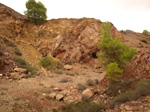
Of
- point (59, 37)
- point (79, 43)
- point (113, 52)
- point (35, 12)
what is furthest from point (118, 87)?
point (35, 12)

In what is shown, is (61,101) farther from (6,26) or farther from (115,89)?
(6,26)

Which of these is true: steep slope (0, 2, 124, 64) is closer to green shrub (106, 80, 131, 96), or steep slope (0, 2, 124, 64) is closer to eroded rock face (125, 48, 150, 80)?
eroded rock face (125, 48, 150, 80)

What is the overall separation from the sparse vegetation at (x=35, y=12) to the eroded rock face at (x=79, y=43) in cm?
720

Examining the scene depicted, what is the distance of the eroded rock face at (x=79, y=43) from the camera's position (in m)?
17.3

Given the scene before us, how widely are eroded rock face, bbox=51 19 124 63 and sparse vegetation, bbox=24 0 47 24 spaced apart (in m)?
7.20

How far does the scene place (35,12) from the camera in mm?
21359

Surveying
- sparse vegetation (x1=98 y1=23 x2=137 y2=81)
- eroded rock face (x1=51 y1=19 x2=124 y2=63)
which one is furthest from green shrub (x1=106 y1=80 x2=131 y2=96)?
eroded rock face (x1=51 y1=19 x2=124 y2=63)

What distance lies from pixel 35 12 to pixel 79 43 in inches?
491

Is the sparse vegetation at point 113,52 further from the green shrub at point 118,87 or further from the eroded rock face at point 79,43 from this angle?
the eroded rock face at point 79,43

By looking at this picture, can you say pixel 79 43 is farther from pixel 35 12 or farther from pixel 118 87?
pixel 118 87

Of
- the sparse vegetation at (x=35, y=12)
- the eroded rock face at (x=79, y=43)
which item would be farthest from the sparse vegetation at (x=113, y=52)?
the sparse vegetation at (x=35, y=12)

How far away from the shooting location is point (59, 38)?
745 inches

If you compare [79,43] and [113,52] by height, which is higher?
[79,43]

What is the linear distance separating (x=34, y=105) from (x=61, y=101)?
4.54ft
